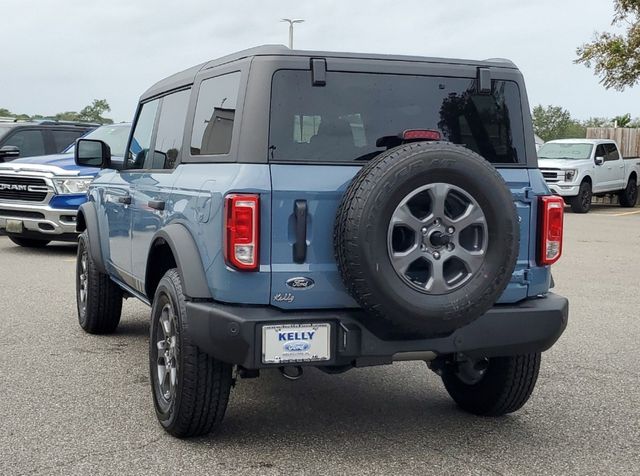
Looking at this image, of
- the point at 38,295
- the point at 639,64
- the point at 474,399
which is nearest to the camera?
the point at 474,399

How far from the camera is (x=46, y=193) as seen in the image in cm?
1280

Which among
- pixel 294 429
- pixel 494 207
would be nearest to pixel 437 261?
pixel 494 207

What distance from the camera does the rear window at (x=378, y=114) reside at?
4488 millimetres

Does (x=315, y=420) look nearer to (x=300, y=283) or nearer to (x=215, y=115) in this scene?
(x=300, y=283)

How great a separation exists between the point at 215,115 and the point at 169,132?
35.7 inches

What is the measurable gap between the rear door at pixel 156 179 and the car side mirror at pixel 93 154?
829 millimetres

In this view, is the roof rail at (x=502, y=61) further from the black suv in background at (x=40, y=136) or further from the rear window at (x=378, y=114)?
the black suv in background at (x=40, y=136)

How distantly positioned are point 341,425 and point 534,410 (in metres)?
1.17

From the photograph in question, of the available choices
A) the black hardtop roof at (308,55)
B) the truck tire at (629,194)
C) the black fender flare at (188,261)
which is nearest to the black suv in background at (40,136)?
the black hardtop roof at (308,55)

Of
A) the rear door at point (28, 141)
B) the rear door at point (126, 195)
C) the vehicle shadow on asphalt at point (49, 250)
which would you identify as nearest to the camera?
the rear door at point (126, 195)

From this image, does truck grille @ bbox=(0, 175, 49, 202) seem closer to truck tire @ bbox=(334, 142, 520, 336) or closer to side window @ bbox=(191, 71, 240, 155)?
side window @ bbox=(191, 71, 240, 155)

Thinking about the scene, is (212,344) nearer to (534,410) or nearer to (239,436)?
(239,436)

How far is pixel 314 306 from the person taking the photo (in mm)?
4375

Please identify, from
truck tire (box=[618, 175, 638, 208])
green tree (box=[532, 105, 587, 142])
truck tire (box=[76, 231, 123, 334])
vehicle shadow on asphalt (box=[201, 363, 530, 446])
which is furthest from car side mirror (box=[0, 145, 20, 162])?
green tree (box=[532, 105, 587, 142])
